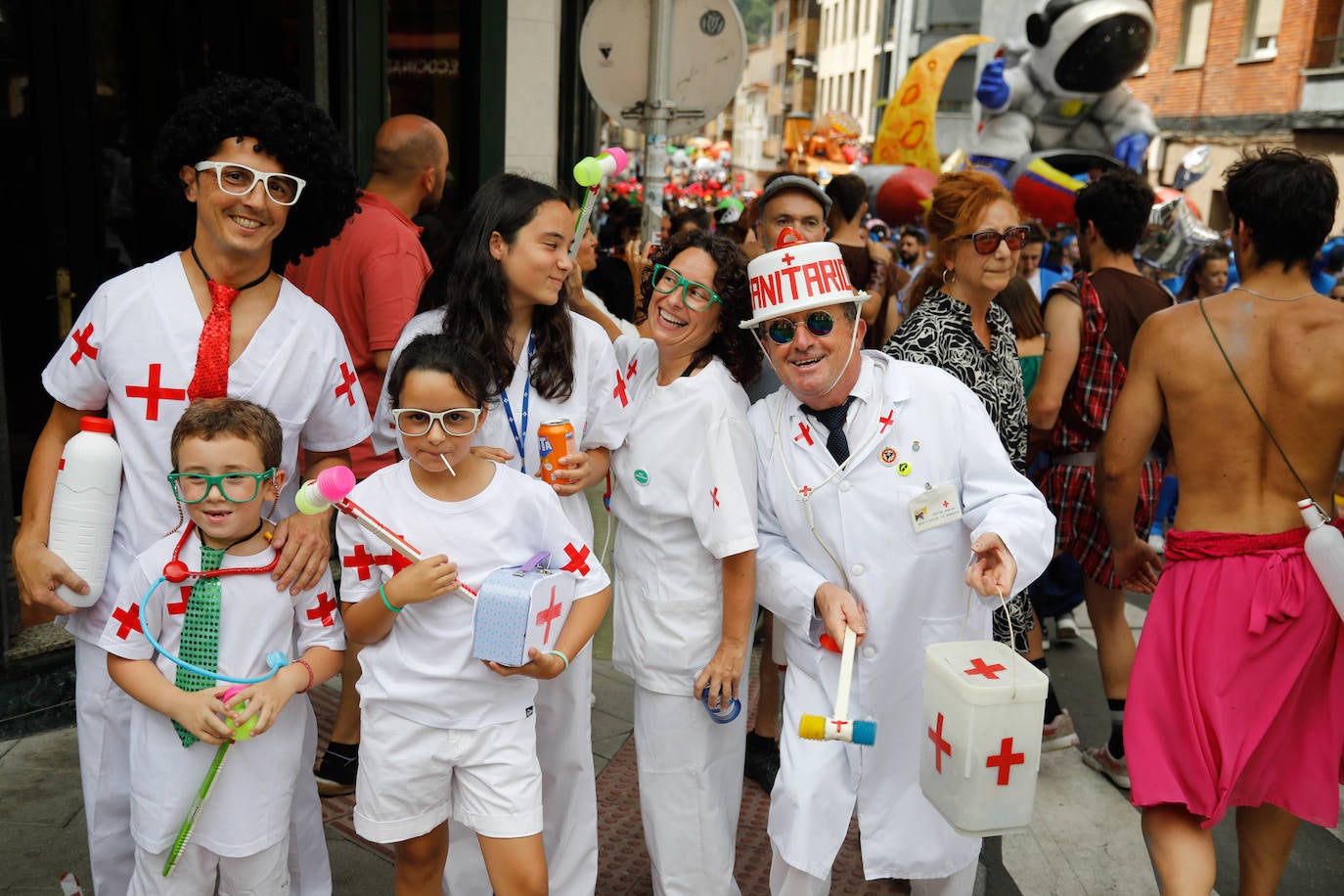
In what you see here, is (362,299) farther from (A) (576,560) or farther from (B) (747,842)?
(B) (747,842)

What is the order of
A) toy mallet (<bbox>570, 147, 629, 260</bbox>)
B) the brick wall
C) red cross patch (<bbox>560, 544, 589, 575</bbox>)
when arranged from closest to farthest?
1. red cross patch (<bbox>560, 544, 589, 575</bbox>)
2. toy mallet (<bbox>570, 147, 629, 260</bbox>)
3. the brick wall

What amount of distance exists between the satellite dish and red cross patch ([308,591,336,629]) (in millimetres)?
3732

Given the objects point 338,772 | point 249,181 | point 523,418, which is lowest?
point 338,772

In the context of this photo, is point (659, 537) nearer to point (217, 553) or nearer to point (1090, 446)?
point (217, 553)

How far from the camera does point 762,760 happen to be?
14.4ft

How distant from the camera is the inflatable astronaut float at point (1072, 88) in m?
17.1

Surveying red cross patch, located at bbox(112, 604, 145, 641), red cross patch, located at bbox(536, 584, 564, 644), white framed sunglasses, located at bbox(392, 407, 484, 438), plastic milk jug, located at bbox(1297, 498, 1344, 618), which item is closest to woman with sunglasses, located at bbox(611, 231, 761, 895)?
red cross patch, located at bbox(536, 584, 564, 644)

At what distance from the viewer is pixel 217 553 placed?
8.66 ft

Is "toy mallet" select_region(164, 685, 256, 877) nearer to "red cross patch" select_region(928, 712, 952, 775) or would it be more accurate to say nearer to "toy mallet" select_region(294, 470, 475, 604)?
"toy mallet" select_region(294, 470, 475, 604)

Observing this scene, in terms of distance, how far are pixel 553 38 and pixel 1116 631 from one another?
15.7 ft

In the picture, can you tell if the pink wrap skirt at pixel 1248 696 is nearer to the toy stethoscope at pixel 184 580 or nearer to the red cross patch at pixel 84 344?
the toy stethoscope at pixel 184 580

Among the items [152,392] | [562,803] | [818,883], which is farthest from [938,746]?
[152,392]

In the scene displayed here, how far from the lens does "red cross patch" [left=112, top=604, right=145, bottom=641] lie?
2617 millimetres

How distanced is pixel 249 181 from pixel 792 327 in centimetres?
136
